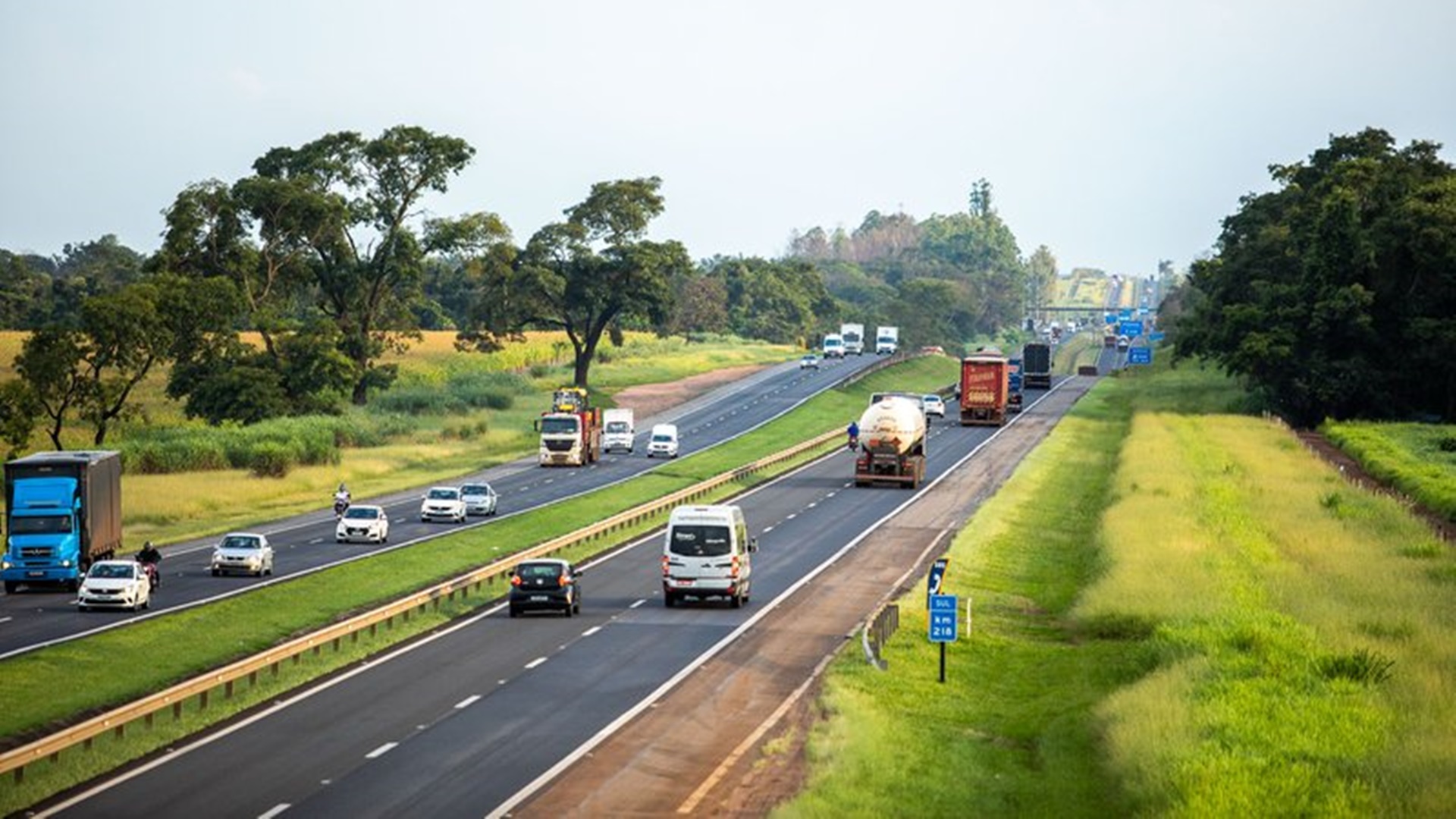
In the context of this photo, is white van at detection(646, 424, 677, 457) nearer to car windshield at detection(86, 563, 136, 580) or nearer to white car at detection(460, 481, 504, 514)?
white car at detection(460, 481, 504, 514)

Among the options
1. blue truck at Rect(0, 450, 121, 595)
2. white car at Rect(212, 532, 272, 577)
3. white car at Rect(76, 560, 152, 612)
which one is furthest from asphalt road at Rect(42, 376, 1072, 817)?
blue truck at Rect(0, 450, 121, 595)

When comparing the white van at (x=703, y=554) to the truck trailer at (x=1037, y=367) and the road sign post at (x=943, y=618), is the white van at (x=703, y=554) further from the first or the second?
the truck trailer at (x=1037, y=367)

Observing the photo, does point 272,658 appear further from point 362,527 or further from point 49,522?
point 362,527

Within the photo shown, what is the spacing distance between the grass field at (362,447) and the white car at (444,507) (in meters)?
8.14

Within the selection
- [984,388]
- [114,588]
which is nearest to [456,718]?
[114,588]

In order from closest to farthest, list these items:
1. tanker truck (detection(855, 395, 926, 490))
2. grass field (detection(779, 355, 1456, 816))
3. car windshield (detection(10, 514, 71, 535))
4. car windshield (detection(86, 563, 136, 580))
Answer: grass field (detection(779, 355, 1456, 816)) < car windshield (detection(86, 563, 136, 580)) < car windshield (detection(10, 514, 71, 535)) < tanker truck (detection(855, 395, 926, 490))

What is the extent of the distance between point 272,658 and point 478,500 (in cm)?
3847

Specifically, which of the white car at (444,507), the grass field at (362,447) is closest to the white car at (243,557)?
the grass field at (362,447)

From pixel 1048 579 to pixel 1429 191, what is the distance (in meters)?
73.2

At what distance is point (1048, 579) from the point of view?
5809 cm

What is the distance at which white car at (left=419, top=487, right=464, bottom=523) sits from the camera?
75.7 m

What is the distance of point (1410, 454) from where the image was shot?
9500 cm

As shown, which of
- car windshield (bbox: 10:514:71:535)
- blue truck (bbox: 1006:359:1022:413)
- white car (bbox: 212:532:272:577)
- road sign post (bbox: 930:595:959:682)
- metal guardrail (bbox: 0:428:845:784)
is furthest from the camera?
Result: blue truck (bbox: 1006:359:1022:413)

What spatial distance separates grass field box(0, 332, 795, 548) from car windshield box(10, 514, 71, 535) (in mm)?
14574
